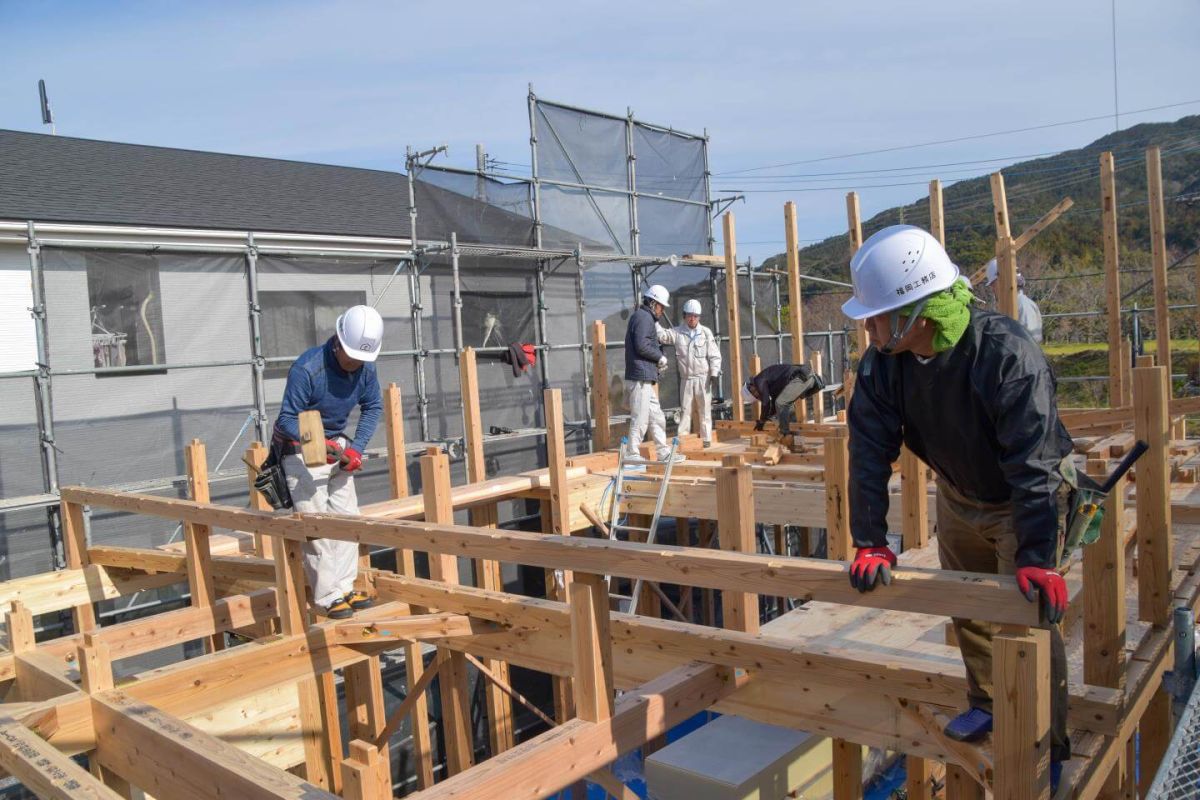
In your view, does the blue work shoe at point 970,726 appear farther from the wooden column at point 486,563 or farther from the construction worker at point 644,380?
the construction worker at point 644,380

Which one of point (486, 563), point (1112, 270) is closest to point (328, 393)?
point (486, 563)

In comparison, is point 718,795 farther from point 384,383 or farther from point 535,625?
point 384,383

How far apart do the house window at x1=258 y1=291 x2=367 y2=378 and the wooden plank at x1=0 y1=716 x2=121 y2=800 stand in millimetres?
6452

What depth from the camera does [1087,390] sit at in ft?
74.6

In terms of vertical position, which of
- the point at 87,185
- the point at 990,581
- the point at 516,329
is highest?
the point at 87,185

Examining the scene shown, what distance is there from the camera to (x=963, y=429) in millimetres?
2801

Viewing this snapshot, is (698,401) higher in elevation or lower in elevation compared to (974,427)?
lower

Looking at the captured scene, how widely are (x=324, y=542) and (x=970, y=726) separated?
343 centimetres

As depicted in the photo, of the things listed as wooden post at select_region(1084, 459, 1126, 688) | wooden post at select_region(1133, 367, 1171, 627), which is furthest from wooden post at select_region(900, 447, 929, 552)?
wooden post at select_region(1084, 459, 1126, 688)

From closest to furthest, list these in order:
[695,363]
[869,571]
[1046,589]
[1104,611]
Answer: [1046,589] < [869,571] < [1104,611] < [695,363]

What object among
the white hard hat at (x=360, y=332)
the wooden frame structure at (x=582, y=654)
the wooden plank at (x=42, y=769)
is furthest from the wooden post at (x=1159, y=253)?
the wooden plank at (x=42, y=769)

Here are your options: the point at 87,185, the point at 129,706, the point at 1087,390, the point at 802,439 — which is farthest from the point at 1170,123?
the point at 129,706

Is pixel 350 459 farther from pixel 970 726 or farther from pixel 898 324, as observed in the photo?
pixel 970 726

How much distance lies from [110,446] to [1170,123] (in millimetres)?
46687
